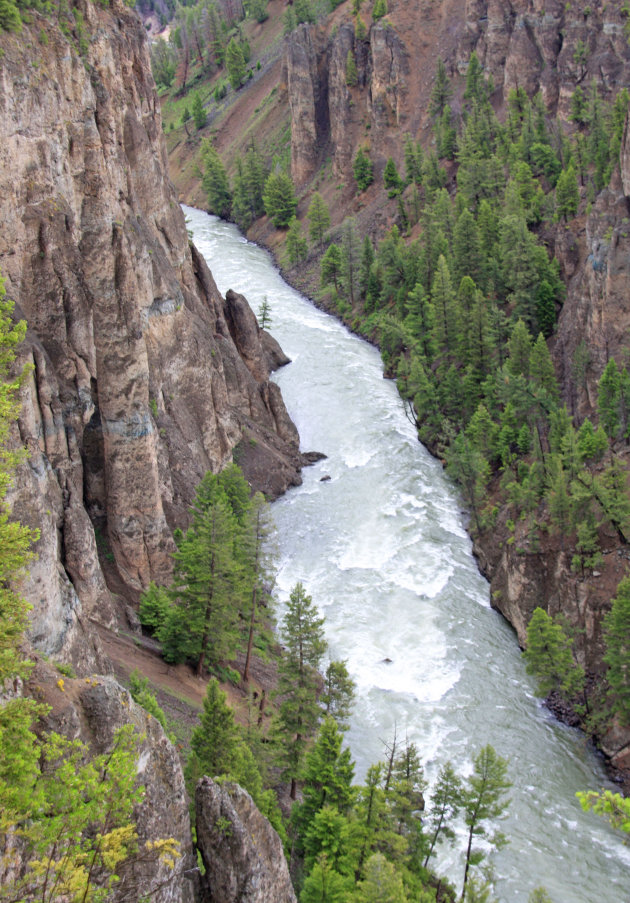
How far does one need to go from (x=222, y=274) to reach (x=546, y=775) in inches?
3368

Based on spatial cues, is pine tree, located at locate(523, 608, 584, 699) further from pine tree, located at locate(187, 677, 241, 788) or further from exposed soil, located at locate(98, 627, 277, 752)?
pine tree, located at locate(187, 677, 241, 788)

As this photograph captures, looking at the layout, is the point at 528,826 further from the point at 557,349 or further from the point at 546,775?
the point at 557,349

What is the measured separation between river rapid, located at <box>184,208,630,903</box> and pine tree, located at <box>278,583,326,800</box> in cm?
512

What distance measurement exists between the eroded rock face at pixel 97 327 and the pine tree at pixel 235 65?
121887 millimetres

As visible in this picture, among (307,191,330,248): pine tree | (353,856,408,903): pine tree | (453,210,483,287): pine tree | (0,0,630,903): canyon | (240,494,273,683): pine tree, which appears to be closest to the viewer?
(353,856,408,903): pine tree

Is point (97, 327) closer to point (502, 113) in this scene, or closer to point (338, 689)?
point (338, 689)

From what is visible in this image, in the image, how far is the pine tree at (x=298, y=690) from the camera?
39.4 meters

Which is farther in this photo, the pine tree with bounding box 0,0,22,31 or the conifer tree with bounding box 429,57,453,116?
the conifer tree with bounding box 429,57,453,116

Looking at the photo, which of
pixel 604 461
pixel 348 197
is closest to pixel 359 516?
pixel 604 461

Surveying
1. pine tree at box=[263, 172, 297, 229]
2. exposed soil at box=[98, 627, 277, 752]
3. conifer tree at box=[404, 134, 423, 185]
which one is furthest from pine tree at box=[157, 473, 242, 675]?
pine tree at box=[263, 172, 297, 229]

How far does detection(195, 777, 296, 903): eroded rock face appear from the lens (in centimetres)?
2248

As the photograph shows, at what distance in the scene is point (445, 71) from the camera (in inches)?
5059

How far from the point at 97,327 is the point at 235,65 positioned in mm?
147969

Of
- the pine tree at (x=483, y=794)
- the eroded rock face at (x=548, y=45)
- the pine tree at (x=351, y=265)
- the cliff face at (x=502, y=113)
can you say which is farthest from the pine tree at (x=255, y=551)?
the eroded rock face at (x=548, y=45)
